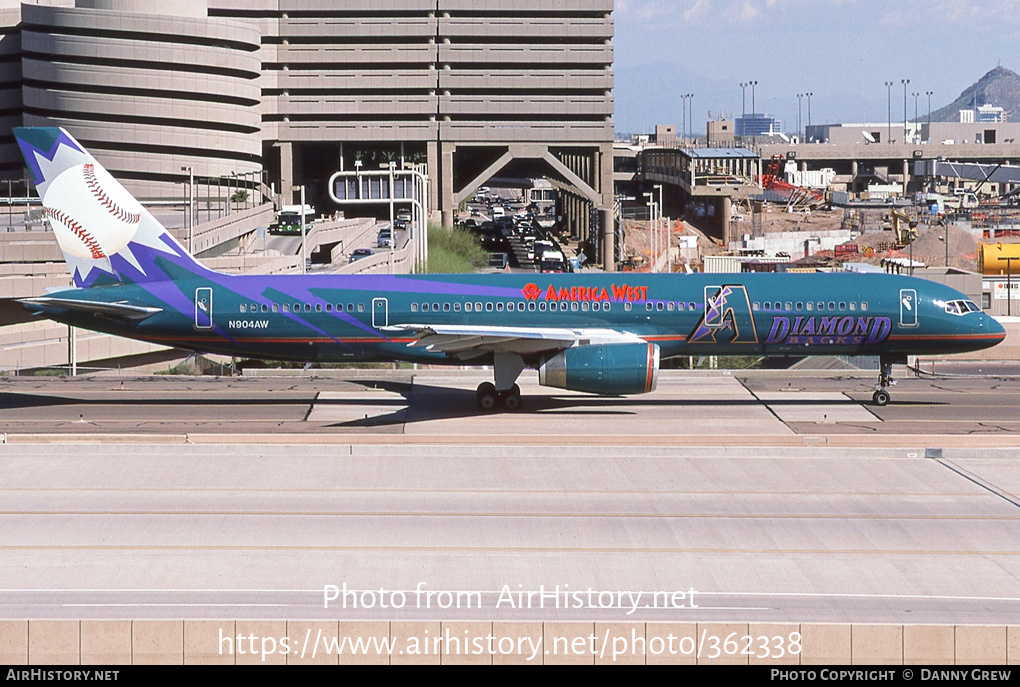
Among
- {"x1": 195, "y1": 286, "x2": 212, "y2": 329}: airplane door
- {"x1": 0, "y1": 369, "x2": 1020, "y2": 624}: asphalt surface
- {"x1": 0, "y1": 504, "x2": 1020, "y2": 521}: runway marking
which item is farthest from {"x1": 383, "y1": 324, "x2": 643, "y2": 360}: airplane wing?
{"x1": 0, "y1": 504, "x2": 1020, "y2": 521}: runway marking

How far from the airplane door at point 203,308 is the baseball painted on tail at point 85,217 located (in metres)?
2.90

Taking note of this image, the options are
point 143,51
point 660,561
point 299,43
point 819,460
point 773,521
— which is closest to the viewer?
point 660,561

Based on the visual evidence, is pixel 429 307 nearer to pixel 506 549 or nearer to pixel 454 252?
pixel 506 549

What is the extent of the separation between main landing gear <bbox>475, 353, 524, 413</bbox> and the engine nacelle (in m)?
2.12

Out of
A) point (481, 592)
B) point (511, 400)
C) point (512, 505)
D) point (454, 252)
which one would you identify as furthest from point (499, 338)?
point (454, 252)

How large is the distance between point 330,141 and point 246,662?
15274 centimetres

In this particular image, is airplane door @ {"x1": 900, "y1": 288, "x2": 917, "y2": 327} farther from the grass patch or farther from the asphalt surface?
the grass patch

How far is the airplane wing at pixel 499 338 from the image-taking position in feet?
120

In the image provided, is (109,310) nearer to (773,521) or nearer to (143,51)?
(773,521)

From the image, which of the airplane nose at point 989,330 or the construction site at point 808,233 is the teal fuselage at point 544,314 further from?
the construction site at point 808,233

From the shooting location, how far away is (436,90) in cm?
16562

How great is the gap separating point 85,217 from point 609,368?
17.0 metres

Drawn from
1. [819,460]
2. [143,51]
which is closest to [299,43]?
[143,51]

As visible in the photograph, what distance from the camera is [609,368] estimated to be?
3603 centimetres
